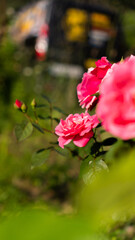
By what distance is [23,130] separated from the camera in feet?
A: 3.23

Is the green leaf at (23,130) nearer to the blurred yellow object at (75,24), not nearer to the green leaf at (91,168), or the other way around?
the green leaf at (91,168)

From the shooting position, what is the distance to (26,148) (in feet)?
13.3

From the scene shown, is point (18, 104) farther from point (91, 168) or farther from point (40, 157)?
point (91, 168)

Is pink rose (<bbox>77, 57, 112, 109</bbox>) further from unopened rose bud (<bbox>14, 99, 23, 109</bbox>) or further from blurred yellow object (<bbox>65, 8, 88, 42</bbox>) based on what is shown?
blurred yellow object (<bbox>65, 8, 88, 42</bbox>)

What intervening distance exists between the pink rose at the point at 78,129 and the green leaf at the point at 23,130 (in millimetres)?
169

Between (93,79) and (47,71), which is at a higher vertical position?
(47,71)

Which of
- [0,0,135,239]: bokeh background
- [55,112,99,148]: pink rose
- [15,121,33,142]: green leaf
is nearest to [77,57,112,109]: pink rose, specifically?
[55,112,99,148]: pink rose

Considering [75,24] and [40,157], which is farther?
[75,24]

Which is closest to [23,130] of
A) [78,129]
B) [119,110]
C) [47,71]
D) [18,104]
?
[18,104]

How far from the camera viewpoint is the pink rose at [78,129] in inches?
30.7

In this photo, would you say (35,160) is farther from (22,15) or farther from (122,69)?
(22,15)

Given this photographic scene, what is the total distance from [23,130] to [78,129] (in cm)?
26

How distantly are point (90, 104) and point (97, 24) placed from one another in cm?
586

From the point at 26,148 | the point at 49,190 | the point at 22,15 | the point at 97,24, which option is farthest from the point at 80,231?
the point at 22,15
